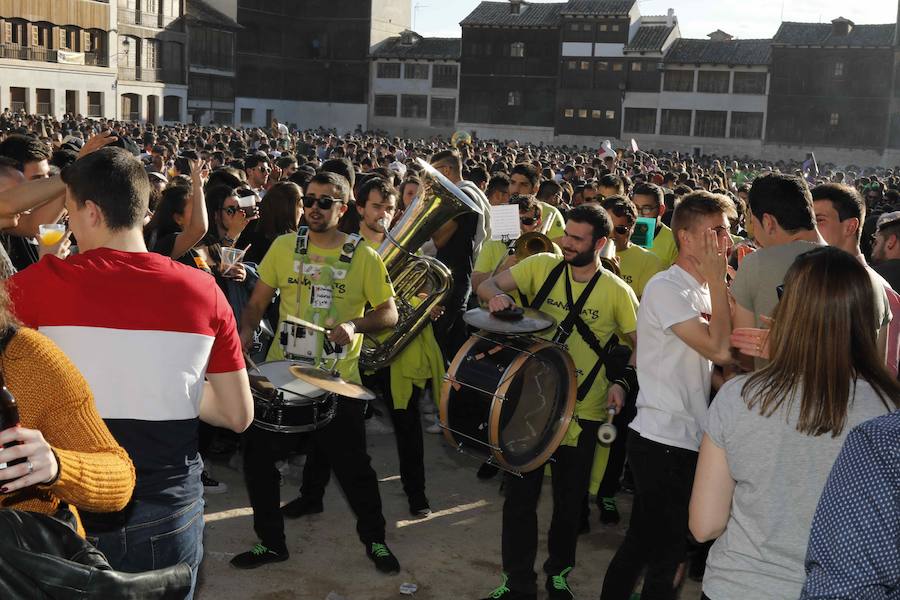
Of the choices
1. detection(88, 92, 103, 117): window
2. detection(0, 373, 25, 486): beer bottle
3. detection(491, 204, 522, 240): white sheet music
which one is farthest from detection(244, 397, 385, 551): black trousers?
detection(88, 92, 103, 117): window

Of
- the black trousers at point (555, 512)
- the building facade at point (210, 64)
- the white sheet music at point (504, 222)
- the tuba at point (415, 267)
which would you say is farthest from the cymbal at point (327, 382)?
the building facade at point (210, 64)

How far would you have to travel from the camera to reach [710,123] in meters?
55.8

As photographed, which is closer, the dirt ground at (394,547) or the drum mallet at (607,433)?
the drum mallet at (607,433)

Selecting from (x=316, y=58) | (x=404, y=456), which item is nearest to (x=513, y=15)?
(x=316, y=58)

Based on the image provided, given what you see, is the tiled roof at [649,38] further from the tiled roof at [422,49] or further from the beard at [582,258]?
the beard at [582,258]

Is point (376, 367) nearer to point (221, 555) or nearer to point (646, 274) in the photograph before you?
point (221, 555)

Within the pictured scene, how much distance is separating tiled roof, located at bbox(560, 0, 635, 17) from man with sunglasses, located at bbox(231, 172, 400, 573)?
5387cm

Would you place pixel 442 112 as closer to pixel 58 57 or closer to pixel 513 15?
pixel 513 15

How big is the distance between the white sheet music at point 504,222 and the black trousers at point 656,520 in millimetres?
2617

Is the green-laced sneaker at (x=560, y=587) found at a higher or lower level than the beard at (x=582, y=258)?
lower

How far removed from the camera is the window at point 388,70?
6469 cm

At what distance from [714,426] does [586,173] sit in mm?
16395

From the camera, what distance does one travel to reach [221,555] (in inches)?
196

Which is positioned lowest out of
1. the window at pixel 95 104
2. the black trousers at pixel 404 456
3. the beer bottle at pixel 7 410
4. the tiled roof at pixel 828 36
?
the black trousers at pixel 404 456
